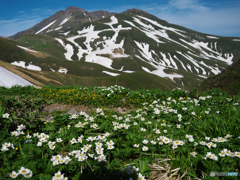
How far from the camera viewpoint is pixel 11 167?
7.63 ft

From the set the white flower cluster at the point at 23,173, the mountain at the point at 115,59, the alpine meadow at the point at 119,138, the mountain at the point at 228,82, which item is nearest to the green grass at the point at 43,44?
the mountain at the point at 115,59

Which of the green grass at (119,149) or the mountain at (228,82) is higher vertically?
the mountain at (228,82)

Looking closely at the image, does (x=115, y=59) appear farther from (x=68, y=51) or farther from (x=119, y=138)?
(x=119, y=138)

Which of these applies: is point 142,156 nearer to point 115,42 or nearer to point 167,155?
point 167,155

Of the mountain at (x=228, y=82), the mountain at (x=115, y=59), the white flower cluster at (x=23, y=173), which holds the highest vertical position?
the mountain at (x=115, y=59)

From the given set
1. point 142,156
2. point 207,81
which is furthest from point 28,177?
point 207,81

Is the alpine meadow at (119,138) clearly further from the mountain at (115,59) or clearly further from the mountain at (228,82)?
the mountain at (115,59)

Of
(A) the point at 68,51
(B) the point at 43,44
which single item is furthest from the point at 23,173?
(B) the point at 43,44

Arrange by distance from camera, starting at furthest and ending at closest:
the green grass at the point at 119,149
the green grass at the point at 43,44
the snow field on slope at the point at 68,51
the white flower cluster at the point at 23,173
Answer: the snow field on slope at the point at 68,51
the green grass at the point at 43,44
the green grass at the point at 119,149
the white flower cluster at the point at 23,173

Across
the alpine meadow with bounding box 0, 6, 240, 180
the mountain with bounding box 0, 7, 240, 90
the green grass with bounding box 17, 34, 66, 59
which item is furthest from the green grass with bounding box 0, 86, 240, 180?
the green grass with bounding box 17, 34, 66, 59

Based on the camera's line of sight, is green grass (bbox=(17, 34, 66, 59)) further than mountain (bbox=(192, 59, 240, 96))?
Yes

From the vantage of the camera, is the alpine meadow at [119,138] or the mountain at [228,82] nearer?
the alpine meadow at [119,138]

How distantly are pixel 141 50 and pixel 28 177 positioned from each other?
18418 cm

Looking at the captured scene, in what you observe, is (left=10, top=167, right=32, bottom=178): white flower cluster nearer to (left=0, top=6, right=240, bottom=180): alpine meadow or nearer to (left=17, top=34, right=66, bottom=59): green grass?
(left=0, top=6, right=240, bottom=180): alpine meadow
